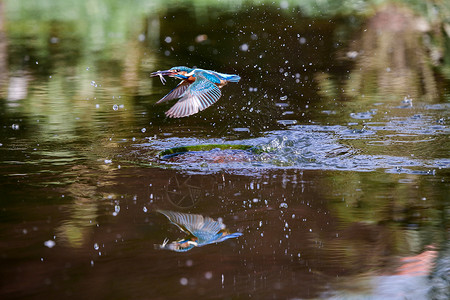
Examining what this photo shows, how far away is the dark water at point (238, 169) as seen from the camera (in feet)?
11.7

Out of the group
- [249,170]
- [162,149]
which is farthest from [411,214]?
[162,149]

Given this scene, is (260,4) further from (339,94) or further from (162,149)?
(162,149)

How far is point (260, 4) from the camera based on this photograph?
566 inches

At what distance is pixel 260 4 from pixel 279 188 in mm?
9892

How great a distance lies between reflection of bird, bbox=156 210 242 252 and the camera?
392 centimetres

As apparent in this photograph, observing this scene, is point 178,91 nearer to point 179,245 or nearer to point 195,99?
point 195,99

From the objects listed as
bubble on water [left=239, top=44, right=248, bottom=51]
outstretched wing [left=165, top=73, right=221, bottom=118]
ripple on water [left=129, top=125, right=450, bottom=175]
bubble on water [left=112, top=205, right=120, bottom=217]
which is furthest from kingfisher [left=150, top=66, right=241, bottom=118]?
bubble on water [left=239, top=44, right=248, bottom=51]

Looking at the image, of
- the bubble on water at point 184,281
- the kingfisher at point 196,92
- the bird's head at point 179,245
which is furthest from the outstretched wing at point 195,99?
the bubble on water at point 184,281

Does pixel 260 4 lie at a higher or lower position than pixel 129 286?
higher

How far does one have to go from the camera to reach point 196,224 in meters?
4.27

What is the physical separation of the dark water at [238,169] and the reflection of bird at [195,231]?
2.7 inches

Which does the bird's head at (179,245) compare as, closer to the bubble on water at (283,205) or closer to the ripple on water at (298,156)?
the bubble on water at (283,205)

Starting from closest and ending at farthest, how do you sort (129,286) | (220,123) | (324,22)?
(129,286) < (220,123) < (324,22)

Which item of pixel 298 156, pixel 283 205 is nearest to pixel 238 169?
pixel 298 156
